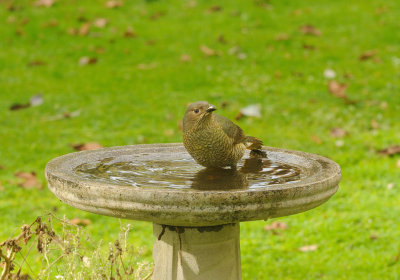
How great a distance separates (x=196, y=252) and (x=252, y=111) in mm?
4688

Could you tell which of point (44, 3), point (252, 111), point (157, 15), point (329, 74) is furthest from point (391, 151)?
point (44, 3)

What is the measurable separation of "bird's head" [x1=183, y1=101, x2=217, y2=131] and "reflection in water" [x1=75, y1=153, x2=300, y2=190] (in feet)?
0.98

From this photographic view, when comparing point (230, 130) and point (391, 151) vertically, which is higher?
point (230, 130)

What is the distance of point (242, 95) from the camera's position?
8.25m

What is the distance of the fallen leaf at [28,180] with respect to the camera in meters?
6.04

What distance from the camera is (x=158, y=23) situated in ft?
35.5

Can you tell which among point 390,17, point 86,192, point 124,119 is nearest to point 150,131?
point 124,119

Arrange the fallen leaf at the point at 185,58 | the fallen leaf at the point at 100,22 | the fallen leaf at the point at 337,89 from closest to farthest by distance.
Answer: the fallen leaf at the point at 337,89 → the fallen leaf at the point at 185,58 → the fallen leaf at the point at 100,22

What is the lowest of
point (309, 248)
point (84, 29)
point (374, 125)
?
point (309, 248)

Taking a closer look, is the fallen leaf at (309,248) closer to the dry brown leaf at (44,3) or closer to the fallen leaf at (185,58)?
the fallen leaf at (185,58)

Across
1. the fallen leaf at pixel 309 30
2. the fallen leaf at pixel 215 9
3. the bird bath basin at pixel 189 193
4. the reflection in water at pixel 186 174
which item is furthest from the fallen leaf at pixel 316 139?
the fallen leaf at pixel 215 9

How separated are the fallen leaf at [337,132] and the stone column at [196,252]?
4.16 m

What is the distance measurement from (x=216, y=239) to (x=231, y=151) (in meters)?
0.46

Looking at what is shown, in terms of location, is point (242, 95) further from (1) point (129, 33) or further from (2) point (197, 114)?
(2) point (197, 114)
